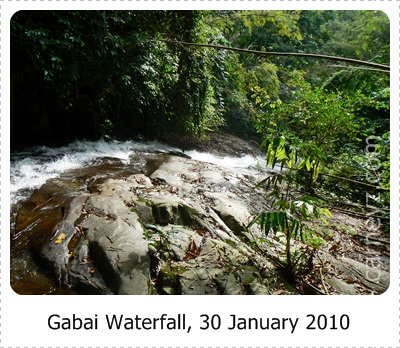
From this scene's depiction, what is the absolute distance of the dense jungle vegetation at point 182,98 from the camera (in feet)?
8.79

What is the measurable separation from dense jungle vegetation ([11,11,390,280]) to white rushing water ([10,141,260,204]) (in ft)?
1.66

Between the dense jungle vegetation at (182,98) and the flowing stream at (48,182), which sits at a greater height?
the dense jungle vegetation at (182,98)

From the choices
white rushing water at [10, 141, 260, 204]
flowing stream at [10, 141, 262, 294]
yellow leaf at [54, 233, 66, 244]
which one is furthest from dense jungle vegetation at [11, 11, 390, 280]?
yellow leaf at [54, 233, 66, 244]

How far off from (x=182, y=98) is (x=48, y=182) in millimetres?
5272

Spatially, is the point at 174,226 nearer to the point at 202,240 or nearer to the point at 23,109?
the point at 202,240

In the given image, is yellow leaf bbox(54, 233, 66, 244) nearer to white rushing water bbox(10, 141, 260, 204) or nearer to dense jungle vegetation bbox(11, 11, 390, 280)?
white rushing water bbox(10, 141, 260, 204)

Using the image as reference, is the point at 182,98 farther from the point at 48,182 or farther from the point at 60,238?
the point at 60,238

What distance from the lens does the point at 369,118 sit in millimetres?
9266

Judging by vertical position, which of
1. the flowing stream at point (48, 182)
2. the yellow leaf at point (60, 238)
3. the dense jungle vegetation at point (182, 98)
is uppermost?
the dense jungle vegetation at point (182, 98)

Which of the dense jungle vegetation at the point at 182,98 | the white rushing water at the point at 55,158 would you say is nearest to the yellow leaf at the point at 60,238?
the white rushing water at the point at 55,158

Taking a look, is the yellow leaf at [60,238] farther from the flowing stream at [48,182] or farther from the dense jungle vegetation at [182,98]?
the dense jungle vegetation at [182,98]

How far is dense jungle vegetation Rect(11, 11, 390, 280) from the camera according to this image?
8.79ft

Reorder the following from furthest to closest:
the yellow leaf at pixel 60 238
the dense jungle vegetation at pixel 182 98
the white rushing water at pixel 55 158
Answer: the white rushing water at pixel 55 158 → the dense jungle vegetation at pixel 182 98 → the yellow leaf at pixel 60 238

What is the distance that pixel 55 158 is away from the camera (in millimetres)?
5160
